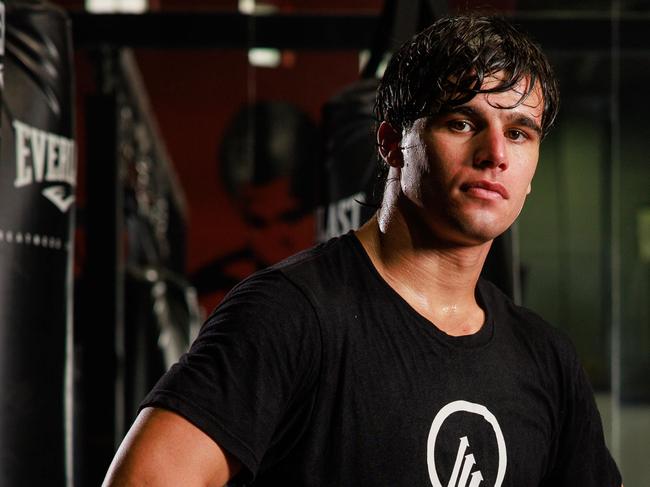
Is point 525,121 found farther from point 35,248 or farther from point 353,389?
point 35,248

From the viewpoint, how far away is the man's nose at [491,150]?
47.4 inches

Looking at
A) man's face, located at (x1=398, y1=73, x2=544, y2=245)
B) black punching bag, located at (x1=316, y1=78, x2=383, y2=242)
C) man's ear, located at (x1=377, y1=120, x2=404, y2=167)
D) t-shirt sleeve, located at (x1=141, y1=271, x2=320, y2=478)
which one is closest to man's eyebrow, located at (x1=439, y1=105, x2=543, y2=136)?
man's face, located at (x1=398, y1=73, x2=544, y2=245)

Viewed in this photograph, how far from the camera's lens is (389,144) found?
1.36 metres

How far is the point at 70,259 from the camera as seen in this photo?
73.7 inches

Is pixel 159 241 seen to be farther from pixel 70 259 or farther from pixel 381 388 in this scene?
pixel 381 388

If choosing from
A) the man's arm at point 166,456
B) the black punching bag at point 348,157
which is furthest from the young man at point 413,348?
the black punching bag at point 348,157

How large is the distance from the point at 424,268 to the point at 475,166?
0.15m

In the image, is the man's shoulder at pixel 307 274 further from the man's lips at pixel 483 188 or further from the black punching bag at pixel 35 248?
the black punching bag at pixel 35 248

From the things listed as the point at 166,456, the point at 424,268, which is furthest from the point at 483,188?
the point at 166,456

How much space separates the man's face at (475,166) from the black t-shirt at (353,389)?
0.36 feet

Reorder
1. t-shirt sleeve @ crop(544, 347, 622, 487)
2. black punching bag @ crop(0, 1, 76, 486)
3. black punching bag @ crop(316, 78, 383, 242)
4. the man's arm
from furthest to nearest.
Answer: black punching bag @ crop(316, 78, 383, 242)
black punching bag @ crop(0, 1, 76, 486)
t-shirt sleeve @ crop(544, 347, 622, 487)
the man's arm

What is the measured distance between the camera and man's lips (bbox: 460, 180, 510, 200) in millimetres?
1205

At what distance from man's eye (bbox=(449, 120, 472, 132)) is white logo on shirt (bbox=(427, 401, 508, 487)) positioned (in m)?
0.34

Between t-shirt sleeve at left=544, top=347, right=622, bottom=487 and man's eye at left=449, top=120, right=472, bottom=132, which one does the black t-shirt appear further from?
man's eye at left=449, top=120, right=472, bottom=132
